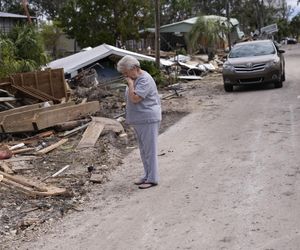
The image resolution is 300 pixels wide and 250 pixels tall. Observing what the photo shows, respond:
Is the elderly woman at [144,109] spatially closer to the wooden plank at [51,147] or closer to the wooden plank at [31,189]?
the wooden plank at [31,189]

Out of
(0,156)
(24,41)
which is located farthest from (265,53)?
(0,156)

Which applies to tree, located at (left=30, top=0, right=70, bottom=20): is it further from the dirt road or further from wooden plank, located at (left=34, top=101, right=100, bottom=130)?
the dirt road

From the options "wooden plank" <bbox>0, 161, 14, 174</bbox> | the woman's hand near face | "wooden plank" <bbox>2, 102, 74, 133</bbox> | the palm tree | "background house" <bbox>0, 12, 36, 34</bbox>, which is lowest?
"wooden plank" <bbox>0, 161, 14, 174</bbox>

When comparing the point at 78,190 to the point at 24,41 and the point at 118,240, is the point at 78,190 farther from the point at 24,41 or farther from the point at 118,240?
the point at 24,41

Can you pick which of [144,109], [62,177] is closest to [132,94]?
[144,109]

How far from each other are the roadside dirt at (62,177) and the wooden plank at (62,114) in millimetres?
435

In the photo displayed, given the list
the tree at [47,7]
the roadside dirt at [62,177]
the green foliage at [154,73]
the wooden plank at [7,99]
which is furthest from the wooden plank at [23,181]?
the tree at [47,7]

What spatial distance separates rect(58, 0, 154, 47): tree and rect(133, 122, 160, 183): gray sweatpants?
31.3 metres

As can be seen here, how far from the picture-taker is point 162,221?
5.82 metres

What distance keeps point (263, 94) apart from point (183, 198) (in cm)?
1141

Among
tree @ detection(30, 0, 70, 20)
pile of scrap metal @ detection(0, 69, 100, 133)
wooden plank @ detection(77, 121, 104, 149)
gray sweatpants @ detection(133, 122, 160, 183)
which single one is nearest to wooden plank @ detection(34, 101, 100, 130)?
pile of scrap metal @ detection(0, 69, 100, 133)

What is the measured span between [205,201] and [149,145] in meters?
1.24

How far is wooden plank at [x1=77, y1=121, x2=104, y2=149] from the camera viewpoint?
10.4m

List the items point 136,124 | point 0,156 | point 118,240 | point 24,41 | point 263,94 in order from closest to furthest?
point 118,240
point 136,124
point 0,156
point 263,94
point 24,41
